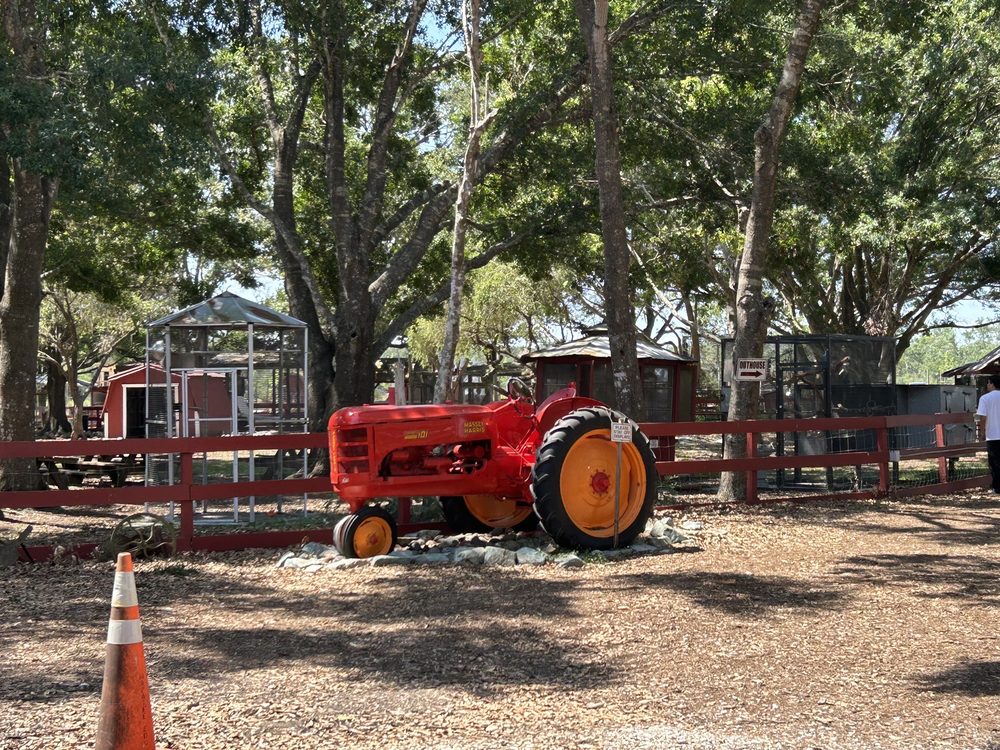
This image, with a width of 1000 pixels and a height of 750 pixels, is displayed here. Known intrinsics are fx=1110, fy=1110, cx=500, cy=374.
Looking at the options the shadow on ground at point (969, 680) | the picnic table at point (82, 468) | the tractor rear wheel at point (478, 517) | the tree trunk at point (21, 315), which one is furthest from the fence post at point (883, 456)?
the tree trunk at point (21, 315)

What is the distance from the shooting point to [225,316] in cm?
1384

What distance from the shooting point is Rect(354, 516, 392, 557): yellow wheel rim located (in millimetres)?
9703

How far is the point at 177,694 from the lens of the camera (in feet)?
18.4

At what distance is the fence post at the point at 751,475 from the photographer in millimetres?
13281

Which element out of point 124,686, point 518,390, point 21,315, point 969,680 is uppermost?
point 21,315

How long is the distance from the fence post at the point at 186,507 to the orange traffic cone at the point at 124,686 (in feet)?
19.1

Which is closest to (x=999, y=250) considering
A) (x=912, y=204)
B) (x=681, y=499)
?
(x=912, y=204)

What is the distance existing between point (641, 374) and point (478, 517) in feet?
41.0

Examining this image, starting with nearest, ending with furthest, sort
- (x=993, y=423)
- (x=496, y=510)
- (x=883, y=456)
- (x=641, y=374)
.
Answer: (x=496, y=510) → (x=883, y=456) → (x=993, y=423) → (x=641, y=374)

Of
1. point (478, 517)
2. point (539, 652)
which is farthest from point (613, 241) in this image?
point (539, 652)

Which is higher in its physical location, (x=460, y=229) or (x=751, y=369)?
(x=460, y=229)

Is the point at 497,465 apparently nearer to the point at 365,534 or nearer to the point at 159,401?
the point at 365,534

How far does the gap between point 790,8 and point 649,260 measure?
1589cm

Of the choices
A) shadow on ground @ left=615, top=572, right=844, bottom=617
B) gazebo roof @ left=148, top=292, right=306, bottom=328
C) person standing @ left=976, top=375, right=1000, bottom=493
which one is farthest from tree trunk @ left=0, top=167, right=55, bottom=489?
person standing @ left=976, top=375, right=1000, bottom=493
